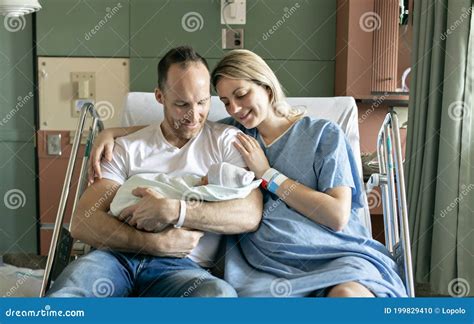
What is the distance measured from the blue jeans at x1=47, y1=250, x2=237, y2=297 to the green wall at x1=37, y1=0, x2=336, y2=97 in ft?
6.59

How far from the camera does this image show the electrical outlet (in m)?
3.85

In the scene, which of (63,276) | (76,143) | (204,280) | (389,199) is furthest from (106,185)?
(389,199)

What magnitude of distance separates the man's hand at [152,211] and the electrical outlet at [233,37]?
2048 millimetres

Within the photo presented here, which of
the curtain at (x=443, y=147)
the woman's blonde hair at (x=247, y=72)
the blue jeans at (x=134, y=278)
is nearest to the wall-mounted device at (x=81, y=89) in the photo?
the curtain at (x=443, y=147)

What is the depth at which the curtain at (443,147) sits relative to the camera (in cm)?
328

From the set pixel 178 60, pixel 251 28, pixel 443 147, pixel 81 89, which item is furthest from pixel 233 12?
pixel 178 60

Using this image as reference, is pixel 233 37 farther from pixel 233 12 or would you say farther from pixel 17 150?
pixel 17 150

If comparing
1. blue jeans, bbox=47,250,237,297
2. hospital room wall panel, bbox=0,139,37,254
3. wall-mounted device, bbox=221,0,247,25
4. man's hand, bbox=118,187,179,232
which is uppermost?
wall-mounted device, bbox=221,0,247,25

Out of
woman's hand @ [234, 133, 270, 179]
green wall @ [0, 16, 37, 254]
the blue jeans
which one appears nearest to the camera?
the blue jeans

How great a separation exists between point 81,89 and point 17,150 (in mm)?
502

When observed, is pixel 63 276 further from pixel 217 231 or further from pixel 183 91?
pixel 183 91

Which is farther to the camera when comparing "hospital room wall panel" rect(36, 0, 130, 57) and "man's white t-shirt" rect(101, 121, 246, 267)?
"hospital room wall panel" rect(36, 0, 130, 57)

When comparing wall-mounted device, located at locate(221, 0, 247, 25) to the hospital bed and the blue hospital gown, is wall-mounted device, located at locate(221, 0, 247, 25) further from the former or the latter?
the blue hospital gown

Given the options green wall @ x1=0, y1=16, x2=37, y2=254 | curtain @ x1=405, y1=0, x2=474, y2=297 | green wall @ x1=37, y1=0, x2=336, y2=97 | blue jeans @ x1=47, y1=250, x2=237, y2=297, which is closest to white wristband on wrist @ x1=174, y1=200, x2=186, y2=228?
blue jeans @ x1=47, y1=250, x2=237, y2=297
